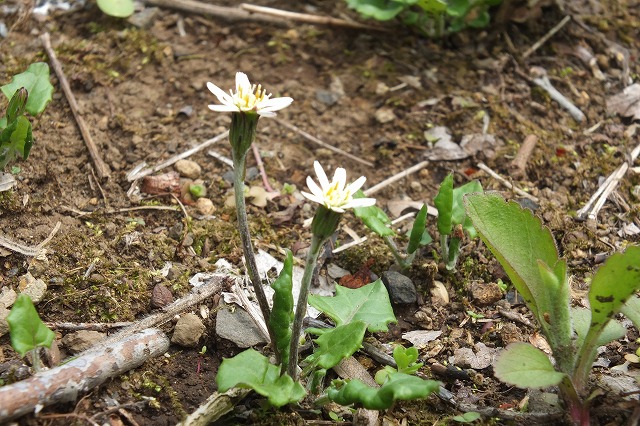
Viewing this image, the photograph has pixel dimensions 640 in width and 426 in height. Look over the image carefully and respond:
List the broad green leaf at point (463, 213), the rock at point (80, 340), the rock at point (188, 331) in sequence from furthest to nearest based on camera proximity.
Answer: the broad green leaf at point (463, 213)
the rock at point (188, 331)
the rock at point (80, 340)

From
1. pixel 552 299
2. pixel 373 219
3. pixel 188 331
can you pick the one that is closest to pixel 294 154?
pixel 373 219

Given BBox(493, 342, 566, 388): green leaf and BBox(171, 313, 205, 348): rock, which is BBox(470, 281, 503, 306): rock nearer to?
BBox(493, 342, 566, 388): green leaf

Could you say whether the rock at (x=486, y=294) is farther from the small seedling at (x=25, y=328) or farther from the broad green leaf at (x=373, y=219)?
the small seedling at (x=25, y=328)

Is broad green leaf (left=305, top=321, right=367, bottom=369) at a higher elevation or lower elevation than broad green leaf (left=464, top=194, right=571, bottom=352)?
lower

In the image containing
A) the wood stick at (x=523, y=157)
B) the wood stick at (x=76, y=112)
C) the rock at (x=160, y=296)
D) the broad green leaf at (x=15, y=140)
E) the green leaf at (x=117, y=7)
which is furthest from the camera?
the green leaf at (x=117, y=7)

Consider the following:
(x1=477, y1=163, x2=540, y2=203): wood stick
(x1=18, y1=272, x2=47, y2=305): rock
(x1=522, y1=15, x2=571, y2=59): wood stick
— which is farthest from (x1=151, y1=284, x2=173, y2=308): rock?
(x1=522, y1=15, x2=571, y2=59): wood stick

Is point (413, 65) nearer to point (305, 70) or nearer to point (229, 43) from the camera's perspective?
point (305, 70)

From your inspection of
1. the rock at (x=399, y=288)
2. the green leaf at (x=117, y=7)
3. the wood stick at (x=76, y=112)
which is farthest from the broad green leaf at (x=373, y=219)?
the green leaf at (x=117, y=7)

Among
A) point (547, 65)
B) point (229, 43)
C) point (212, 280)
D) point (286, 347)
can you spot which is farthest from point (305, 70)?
point (286, 347)
